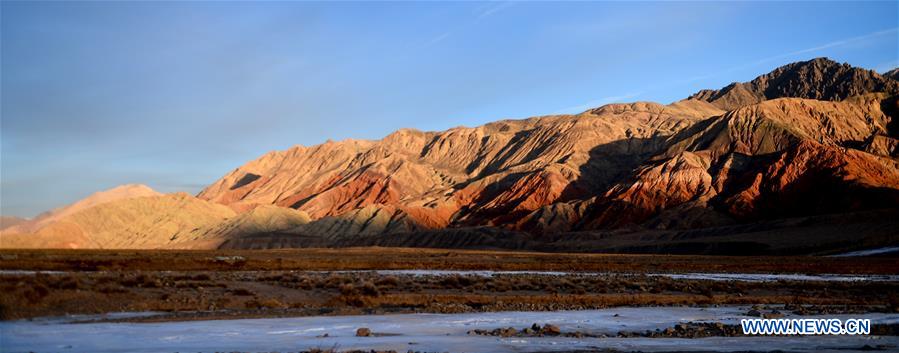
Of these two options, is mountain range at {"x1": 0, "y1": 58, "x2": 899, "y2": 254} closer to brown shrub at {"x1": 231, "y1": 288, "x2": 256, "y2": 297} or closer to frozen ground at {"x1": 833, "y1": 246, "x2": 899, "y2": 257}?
frozen ground at {"x1": 833, "y1": 246, "x2": 899, "y2": 257}

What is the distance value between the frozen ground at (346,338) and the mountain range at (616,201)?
7944 cm

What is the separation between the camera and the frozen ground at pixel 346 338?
14.9 metres

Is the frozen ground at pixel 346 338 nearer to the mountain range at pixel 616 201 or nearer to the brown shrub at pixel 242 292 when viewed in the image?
the brown shrub at pixel 242 292

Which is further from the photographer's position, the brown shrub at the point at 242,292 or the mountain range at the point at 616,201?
the mountain range at the point at 616,201

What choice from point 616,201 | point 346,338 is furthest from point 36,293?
point 616,201

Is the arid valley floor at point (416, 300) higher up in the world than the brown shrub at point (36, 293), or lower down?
lower down

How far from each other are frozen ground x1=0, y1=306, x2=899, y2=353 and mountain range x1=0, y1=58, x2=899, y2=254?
7944cm

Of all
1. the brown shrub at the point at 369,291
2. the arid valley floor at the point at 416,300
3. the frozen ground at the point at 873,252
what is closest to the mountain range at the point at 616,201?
the frozen ground at the point at 873,252

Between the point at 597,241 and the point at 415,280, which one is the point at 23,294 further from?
the point at 597,241

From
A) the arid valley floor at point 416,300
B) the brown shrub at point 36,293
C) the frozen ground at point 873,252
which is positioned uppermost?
the brown shrub at point 36,293

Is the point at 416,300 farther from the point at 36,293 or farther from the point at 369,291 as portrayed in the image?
the point at 36,293

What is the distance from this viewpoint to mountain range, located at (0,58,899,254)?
113250 millimetres

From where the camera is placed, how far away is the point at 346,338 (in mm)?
16547

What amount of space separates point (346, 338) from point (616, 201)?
127m
